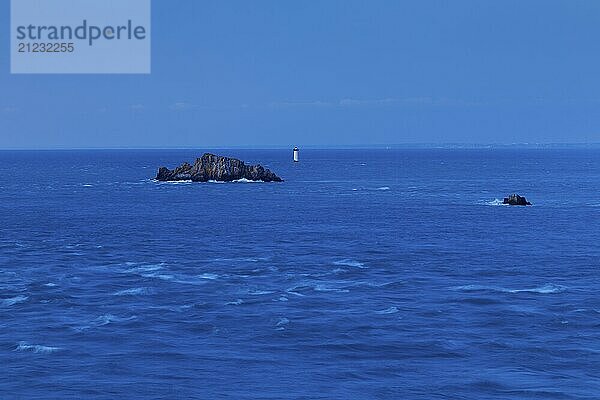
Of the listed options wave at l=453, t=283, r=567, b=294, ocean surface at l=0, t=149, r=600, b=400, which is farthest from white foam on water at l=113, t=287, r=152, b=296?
wave at l=453, t=283, r=567, b=294

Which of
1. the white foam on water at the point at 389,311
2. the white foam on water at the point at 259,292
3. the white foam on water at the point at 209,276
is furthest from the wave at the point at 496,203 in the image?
the white foam on water at the point at 389,311

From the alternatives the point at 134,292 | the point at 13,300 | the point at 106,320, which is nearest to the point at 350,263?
the point at 134,292

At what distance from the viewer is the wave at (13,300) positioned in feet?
202

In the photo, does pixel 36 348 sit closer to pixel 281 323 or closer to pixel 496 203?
pixel 281 323

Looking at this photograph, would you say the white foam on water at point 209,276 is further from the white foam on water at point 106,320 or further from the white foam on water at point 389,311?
the white foam on water at point 389,311

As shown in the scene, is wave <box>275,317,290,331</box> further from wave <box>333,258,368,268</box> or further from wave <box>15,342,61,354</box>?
wave <box>333,258,368,268</box>

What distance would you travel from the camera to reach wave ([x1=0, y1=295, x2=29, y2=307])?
202 feet

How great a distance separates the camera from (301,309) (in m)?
59.9

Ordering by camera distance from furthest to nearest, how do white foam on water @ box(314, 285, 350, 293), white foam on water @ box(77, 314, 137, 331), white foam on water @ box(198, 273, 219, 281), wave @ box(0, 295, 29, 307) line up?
1. white foam on water @ box(198, 273, 219, 281)
2. white foam on water @ box(314, 285, 350, 293)
3. wave @ box(0, 295, 29, 307)
4. white foam on water @ box(77, 314, 137, 331)

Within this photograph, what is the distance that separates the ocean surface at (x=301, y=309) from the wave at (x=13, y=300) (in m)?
0.20

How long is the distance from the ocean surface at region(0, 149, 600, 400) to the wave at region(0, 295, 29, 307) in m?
0.20

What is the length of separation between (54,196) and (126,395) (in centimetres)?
13752

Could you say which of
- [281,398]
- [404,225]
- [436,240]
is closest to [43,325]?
[281,398]

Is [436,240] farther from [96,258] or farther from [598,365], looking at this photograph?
[598,365]
